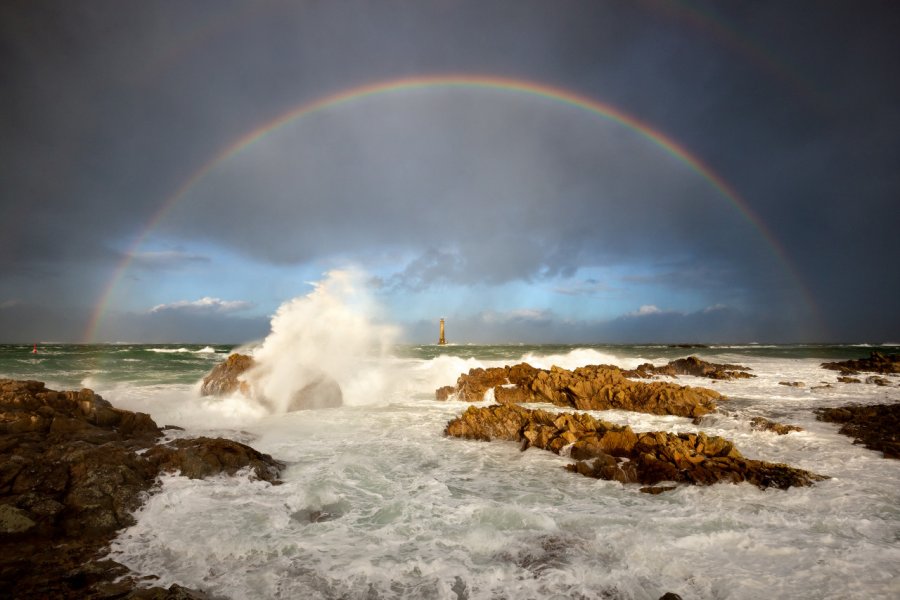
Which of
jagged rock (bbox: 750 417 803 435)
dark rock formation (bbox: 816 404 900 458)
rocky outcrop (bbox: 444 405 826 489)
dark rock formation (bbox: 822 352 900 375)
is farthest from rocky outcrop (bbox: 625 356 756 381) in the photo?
rocky outcrop (bbox: 444 405 826 489)

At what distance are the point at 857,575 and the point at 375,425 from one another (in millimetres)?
10707

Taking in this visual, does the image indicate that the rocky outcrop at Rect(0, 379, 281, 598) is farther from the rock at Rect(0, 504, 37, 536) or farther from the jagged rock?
the jagged rock

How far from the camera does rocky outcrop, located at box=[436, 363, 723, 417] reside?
14.5 meters

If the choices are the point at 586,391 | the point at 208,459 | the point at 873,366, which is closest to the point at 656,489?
the point at 208,459

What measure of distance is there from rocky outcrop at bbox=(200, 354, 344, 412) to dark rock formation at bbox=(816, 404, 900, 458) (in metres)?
15.4

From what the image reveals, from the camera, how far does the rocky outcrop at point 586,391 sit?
570 inches

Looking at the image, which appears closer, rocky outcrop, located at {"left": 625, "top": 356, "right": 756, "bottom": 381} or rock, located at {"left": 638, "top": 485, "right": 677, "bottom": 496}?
rock, located at {"left": 638, "top": 485, "right": 677, "bottom": 496}

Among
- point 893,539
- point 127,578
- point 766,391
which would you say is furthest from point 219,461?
point 766,391

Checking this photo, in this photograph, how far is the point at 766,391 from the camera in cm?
1848

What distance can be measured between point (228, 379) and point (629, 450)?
48.0ft

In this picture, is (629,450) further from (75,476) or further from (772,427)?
(75,476)

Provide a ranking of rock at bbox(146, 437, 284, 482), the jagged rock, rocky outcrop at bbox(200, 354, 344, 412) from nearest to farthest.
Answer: rock at bbox(146, 437, 284, 482) → the jagged rock → rocky outcrop at bbox(200, 354, 344, 412)

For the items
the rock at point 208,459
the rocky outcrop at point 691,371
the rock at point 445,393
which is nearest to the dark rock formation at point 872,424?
the rocky outcrop at point 691,371

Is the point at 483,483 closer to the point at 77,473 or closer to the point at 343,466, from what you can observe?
the point at 343,466
